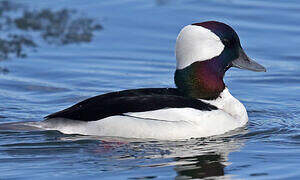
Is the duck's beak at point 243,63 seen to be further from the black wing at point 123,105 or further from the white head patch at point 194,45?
the black wing at point 123,105

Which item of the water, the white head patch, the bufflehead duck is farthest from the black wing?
the white head patch

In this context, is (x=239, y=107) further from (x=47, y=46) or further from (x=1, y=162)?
(x=47, y=46)

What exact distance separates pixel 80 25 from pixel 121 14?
0.90 meters

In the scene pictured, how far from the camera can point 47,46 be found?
48.3ft

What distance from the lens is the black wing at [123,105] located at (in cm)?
959

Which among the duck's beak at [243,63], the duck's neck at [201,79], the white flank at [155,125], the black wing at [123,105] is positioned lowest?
the white flank at [155,125]

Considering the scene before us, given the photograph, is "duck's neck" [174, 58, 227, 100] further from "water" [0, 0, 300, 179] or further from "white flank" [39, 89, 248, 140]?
"water" [0, 0, 300, 179]

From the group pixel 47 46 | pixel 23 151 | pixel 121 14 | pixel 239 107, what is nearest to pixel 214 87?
pixel 239 107

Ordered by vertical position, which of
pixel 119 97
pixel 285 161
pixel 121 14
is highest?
pixel 121 14

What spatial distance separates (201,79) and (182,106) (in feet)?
2.15

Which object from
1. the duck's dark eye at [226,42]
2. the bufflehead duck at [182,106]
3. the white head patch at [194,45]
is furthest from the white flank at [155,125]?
the duck's dark eye at [226,42]

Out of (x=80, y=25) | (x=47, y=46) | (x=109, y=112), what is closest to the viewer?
(x=109, y=112)

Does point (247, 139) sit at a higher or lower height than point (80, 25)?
lower

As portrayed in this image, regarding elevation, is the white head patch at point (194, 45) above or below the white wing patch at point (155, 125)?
above
